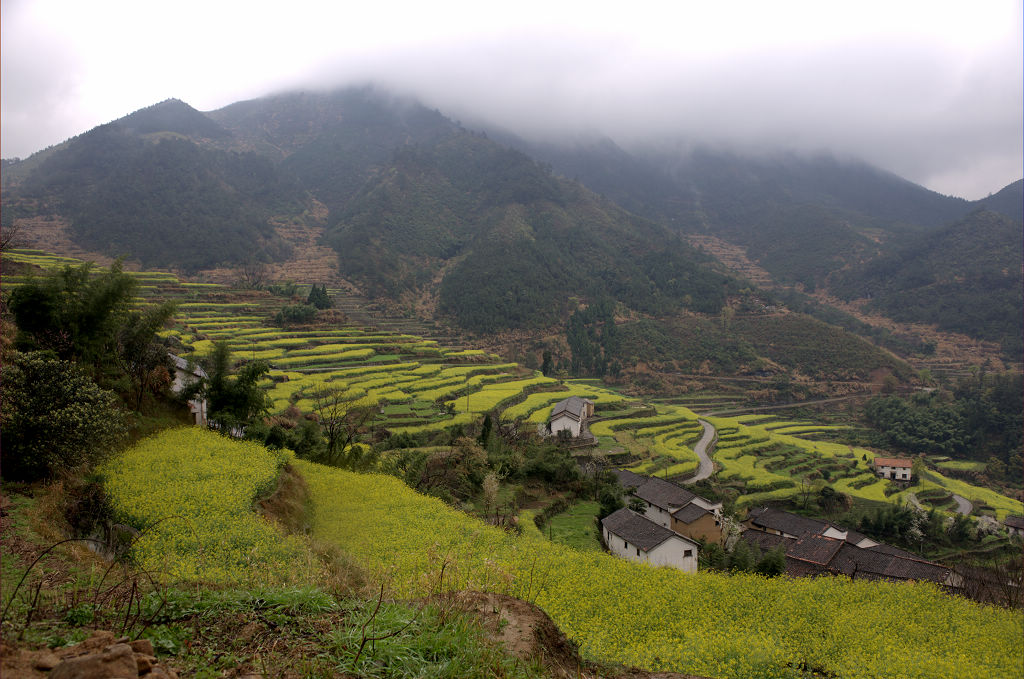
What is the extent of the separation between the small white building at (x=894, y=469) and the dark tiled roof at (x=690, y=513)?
1084 inches

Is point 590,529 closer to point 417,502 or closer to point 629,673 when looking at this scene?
point 417,502

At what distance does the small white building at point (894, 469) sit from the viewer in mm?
41812

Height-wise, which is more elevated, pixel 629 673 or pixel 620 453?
pixel 629 673

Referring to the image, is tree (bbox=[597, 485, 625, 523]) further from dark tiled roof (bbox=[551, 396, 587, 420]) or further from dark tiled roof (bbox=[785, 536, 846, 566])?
dark tiled roof (bbox=[551, 396, 587, 420])

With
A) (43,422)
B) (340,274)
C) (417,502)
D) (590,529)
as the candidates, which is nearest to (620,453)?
(590,529)

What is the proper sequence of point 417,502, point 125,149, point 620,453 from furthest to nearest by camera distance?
point 125,149
point 620,453
point 417,502

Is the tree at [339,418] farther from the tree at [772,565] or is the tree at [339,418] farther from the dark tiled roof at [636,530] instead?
the tree at [772,565]

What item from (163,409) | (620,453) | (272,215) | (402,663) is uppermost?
(272,215)

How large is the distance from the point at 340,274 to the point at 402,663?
260 ft

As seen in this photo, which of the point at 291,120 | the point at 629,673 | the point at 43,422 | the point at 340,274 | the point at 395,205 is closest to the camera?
the point at 629,673

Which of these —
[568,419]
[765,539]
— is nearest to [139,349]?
[568,419]

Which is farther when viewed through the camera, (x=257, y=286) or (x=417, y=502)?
(x=257, y=286)

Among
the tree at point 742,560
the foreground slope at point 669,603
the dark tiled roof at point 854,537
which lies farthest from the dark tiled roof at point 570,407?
the foreground slope at point 669,603

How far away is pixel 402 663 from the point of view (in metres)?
3.41
